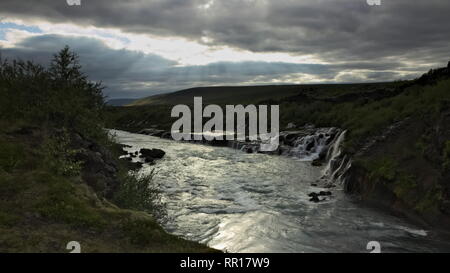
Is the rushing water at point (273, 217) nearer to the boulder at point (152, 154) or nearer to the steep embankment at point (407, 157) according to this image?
the steep embankment at point (407, 157)

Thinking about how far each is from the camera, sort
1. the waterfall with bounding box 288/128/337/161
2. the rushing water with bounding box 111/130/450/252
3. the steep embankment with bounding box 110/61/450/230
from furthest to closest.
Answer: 1. the waterfall with bounding box 288/128/337/161
2. the steep embankment with bounding box 110/61/450/230
3. the rushing water with bounding box 111/130/450/252

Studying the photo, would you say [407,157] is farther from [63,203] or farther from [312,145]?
[312,145]

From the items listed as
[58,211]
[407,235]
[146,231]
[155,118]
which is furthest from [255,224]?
[155,118]

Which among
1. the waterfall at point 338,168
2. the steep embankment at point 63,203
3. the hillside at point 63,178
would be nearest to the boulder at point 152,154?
the waterfall at point 338,168

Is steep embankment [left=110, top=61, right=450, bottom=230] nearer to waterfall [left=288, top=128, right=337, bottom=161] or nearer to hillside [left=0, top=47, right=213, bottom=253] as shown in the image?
hillside [left=0, top=47, right=213, bottom=253]

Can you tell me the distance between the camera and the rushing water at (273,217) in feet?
49.7

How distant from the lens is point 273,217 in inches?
746

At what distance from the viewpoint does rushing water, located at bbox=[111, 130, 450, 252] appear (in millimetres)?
15148

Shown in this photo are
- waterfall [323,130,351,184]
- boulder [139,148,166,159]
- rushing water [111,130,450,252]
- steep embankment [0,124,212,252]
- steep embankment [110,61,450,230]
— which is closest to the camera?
steep embankment [0,124,212,252]

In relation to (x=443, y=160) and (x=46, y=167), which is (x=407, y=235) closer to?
(x=443, y=160)

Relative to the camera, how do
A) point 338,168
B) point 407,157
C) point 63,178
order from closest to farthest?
point 63,178
point 407,157
point 338,168

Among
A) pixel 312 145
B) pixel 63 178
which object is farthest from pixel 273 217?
pixel 312 145

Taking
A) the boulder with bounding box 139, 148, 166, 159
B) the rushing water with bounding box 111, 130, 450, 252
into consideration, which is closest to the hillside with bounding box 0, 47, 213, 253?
the rushing water with bounding box 111, 130, 450, 252
